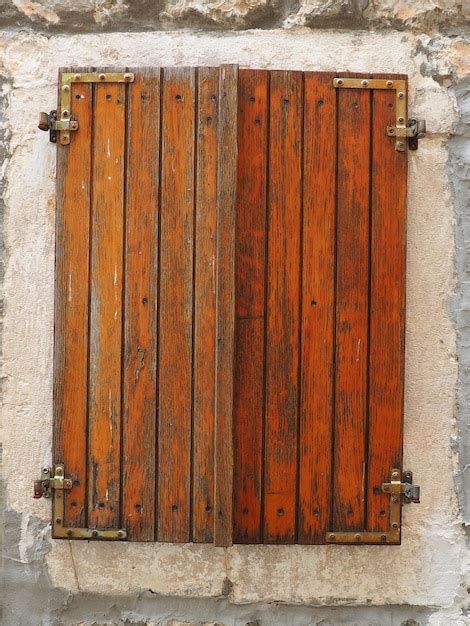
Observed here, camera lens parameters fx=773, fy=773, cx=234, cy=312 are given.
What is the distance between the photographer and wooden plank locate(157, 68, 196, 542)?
212 centimetres

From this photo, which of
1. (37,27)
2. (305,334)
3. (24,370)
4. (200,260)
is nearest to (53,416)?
(24,370)

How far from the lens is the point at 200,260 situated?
6.95ft

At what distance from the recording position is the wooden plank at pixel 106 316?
2127 millimetres

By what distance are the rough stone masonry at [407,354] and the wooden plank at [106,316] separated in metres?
0.19

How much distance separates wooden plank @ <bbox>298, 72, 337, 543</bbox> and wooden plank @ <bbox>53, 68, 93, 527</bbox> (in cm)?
60

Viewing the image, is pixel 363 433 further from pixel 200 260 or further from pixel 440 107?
pixel 440 107

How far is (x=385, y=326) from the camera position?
84.0 inches

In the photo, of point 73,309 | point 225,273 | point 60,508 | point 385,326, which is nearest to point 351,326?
point 385,326

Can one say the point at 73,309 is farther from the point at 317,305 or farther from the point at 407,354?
the point at 407,354

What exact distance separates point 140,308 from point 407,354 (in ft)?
2.55

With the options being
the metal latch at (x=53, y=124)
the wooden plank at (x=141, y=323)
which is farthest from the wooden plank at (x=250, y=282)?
the metal latch at (x=53, y=124)

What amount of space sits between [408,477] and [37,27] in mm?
1686

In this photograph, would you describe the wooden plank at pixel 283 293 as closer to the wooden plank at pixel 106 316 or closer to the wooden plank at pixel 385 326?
the wooden plank at pixel 385 326

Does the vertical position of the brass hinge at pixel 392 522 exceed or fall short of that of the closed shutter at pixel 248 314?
it falls short
